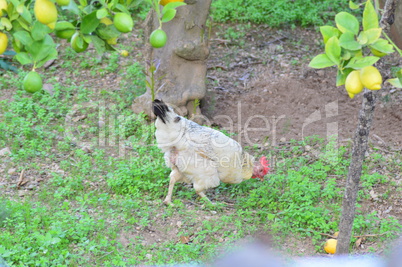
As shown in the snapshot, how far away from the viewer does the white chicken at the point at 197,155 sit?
4602 mm

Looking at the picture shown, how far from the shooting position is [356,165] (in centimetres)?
332

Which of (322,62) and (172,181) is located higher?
(322,62)

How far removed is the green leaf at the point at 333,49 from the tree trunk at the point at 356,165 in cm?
124

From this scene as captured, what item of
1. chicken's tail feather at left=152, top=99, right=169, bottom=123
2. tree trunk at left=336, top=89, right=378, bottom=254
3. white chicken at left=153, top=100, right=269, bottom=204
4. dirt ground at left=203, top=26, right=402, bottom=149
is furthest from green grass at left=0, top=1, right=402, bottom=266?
chicken's tail feather at left=152, top=99, right=169, bottom=123

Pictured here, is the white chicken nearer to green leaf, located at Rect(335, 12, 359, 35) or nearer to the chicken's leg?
the chicken's leg

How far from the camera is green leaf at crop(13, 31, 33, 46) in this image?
164cm

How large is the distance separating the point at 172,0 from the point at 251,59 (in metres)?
5.79

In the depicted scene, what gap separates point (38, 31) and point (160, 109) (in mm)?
2769

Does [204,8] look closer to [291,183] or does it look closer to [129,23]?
[291,183]

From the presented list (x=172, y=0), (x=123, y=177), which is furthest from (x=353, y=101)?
(x=172, y=0)

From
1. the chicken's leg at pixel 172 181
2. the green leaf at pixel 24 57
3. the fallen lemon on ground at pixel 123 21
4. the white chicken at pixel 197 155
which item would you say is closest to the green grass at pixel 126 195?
the chicken's leg at pixel 172 181

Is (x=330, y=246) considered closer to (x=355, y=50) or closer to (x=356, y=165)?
(x=356, y=165)

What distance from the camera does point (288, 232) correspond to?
169 inches

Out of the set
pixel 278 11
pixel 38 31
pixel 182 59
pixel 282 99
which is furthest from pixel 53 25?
pixel 278 11
